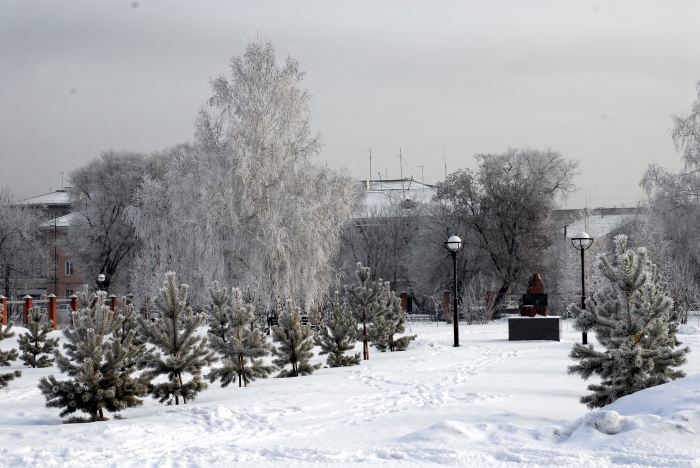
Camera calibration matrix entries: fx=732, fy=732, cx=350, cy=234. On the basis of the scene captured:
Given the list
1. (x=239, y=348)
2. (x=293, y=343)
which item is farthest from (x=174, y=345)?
(x=293, y=343)

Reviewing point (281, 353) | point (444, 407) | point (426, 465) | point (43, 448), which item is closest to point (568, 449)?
point (426, 465)

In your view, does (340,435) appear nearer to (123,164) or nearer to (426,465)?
(426,465)

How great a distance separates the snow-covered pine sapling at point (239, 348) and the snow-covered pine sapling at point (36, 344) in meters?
8.41

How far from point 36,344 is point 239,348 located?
9408 mm

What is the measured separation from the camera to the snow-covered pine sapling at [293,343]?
48.2 ft

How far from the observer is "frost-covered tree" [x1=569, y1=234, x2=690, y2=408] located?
9.09 meters

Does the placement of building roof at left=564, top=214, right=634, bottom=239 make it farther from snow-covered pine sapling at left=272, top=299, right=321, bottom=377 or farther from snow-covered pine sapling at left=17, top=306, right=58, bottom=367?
snow-covered pine sapling at left=17, top=306, right=58, bottom=367

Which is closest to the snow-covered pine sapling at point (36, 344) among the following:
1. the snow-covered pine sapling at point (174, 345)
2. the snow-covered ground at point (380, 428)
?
the snow-covered ground at point (380, 428)

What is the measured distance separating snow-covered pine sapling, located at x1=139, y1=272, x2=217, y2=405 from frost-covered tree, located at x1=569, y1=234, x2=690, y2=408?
5.55m

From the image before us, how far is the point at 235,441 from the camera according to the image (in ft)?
26.7

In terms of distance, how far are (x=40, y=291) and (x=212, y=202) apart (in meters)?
41.2

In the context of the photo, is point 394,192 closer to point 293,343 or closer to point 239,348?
point 293,343

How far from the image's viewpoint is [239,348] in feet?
42.9

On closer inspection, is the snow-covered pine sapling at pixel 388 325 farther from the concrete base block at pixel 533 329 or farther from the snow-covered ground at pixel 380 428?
the snow-covered ground at pixel 380 428
